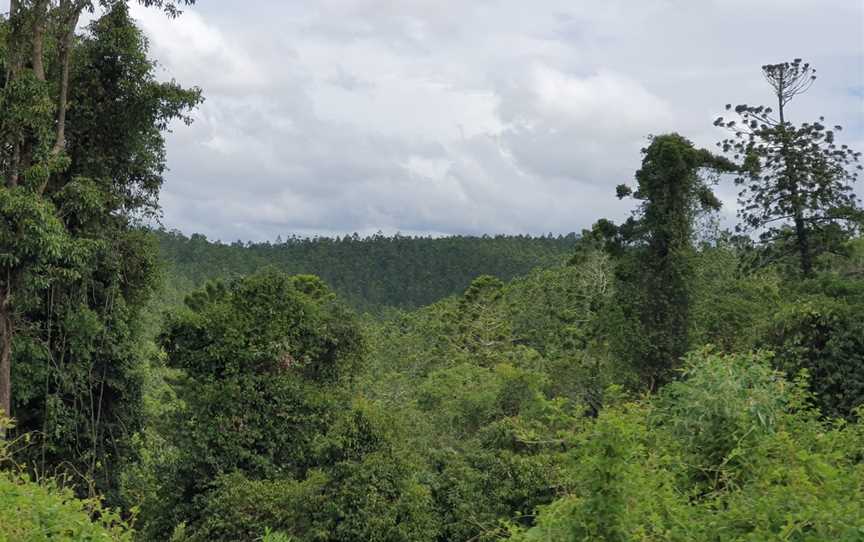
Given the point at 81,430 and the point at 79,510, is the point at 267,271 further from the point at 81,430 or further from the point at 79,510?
the point at 79,510

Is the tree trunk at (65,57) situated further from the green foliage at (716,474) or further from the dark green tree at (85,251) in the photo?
the green foliage at (716,474)

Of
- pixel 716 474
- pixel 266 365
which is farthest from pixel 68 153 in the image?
pixel 716 474

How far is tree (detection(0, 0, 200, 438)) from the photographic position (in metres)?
11.8

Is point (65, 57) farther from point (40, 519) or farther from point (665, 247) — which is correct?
point (665, 247)

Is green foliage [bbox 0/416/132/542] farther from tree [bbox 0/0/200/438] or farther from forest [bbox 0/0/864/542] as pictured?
tree [bbox 0/0/200/438]

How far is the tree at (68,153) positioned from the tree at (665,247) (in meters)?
10.7

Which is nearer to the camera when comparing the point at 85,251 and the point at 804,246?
the point at 85,251

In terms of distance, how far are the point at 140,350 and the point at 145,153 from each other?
11.3 feet

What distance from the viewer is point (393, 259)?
84375 millimetres

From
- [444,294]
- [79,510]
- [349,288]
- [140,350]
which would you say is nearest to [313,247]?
[349,288]

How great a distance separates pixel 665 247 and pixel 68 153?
13004 mm

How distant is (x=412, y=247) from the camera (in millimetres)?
87125

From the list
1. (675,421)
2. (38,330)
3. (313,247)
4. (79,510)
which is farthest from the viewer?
(313,247)

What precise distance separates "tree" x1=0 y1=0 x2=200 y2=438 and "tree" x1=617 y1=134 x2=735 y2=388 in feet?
35.0
